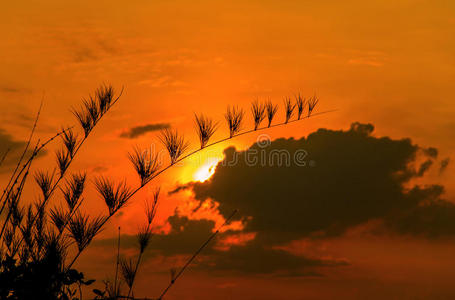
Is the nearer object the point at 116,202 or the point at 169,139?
the point at 116,202

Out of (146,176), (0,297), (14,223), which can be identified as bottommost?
(0,297)

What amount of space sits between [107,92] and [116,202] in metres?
0.87

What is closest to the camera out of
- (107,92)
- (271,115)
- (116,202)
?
(116,202)

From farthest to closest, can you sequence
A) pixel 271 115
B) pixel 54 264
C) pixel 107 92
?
pixel 271 115
pixel 107 92
pixel 54 264

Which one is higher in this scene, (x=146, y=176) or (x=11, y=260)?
(x=146, y=176)

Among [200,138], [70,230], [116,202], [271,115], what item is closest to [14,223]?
[70,230]

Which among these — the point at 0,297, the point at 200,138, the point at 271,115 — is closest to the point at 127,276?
the point at 0,297

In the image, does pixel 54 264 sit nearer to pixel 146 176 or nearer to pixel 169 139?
pixel 146 176

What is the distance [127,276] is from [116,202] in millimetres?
503

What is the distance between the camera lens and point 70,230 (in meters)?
3.67

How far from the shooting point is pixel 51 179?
155 inches

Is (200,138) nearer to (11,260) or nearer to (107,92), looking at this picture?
(107,92)

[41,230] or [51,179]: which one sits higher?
[51,179]

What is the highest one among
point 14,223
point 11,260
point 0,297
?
point 14,223
